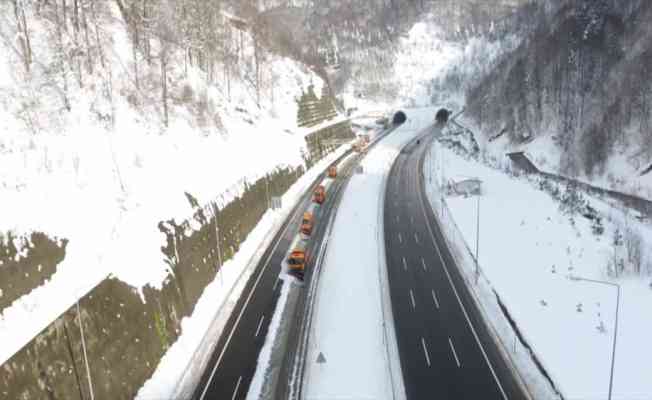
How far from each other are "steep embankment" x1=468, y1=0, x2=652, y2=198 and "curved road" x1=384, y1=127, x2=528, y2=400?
27590mm

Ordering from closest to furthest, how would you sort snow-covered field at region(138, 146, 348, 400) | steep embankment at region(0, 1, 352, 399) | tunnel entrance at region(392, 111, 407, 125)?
steep embankment at region(0, 1, 352, 399)
snow-covered field at region(138, 146, 348, 400)
tunnel entrance at region(392, 111, 407, 125)

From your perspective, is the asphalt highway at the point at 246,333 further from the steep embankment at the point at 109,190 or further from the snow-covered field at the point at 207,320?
the steep embankment at the point at 109,190

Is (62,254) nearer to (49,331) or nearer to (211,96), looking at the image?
(49,331)

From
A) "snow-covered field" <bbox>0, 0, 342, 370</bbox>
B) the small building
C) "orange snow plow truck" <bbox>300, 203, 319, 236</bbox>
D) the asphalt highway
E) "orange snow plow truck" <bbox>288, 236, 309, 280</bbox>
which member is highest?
"snow-covered field" <bbox>0, 0, 342, 370</bbox>

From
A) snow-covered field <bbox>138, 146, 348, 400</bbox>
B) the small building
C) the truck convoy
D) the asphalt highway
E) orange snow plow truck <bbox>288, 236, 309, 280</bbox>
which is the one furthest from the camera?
the small building

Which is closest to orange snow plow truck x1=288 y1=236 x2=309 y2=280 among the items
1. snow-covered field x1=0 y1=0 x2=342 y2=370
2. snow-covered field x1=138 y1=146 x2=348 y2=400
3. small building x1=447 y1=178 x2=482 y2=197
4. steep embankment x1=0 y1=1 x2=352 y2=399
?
snow-covered field x1=138 y1=146 x2=348 y2=400

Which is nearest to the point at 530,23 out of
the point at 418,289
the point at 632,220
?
the point at 632,220

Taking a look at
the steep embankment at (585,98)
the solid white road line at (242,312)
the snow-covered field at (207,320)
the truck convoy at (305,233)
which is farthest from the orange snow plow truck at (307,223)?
the steep embankment at (585,98)

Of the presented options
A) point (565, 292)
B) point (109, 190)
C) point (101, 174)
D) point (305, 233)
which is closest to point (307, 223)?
point (305, 233)

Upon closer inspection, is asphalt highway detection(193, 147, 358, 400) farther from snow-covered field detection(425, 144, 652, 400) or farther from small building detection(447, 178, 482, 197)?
small building detection(447, 178, 482, 197)

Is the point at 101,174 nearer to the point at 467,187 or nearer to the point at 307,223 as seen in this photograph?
the point at 307,223

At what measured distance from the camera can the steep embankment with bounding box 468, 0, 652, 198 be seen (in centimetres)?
6159

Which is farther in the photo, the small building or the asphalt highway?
the small building

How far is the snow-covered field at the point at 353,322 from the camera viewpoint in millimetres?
27422
